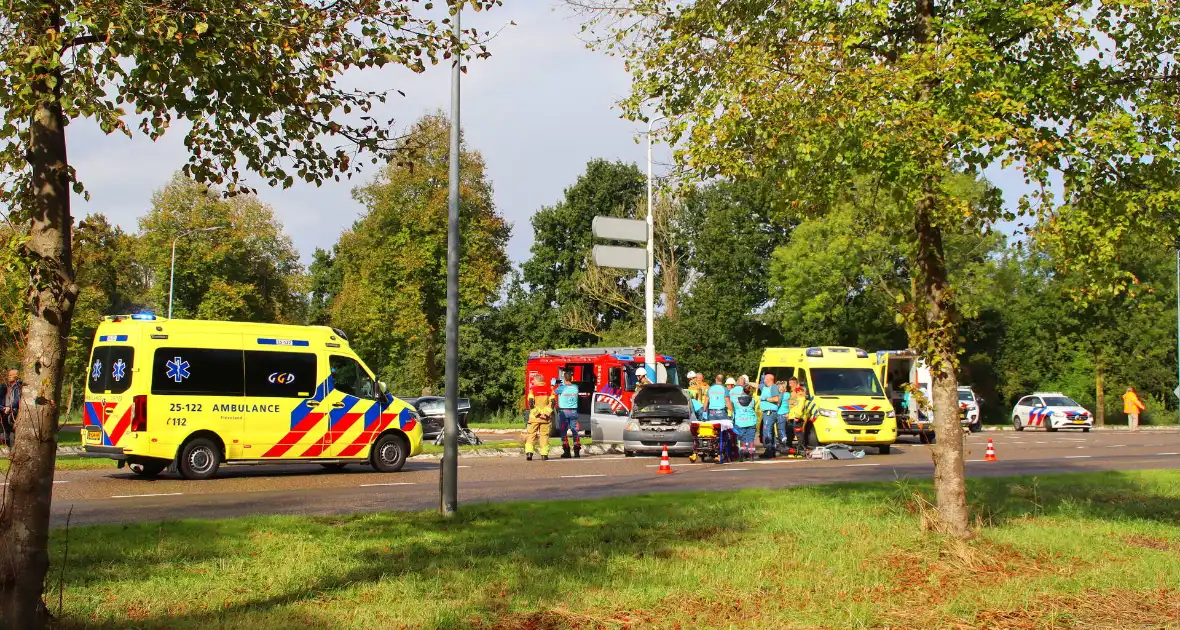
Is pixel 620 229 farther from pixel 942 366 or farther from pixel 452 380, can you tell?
pixel 942 366

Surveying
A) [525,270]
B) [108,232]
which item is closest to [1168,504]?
[108,232]

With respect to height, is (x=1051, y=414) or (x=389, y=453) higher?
(x=1051, y=414)

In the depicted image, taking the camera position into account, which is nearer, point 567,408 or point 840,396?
point 567,408

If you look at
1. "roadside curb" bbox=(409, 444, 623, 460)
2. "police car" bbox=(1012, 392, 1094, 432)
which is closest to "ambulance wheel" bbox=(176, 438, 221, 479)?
"roadside curb" bbox=(409, 444, 623, 460)

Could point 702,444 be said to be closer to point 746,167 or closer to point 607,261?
point 607,261

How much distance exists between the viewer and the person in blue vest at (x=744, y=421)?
857 inches

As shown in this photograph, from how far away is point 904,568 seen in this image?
26.9ft

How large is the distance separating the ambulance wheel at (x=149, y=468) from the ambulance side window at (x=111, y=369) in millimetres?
1202

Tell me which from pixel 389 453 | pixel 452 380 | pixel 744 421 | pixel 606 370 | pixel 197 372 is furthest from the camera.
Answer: pixel 606 370

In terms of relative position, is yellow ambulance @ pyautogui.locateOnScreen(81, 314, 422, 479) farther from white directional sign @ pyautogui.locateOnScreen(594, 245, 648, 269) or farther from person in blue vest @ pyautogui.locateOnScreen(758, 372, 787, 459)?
person in blue vest @ pyautogui.locateOnScreen(758, 372, 787, 459)

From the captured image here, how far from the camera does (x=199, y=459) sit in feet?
54.7

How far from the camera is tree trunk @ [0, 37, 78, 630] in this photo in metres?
5.34

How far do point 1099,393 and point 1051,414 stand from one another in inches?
559

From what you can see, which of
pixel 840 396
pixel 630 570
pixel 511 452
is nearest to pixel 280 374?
pixel 511 452
